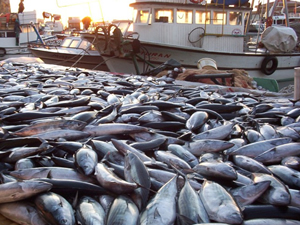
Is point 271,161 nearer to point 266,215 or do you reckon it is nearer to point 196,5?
point 266,215

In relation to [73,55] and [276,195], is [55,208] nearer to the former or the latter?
[276,195]

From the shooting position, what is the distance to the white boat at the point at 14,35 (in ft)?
61.9

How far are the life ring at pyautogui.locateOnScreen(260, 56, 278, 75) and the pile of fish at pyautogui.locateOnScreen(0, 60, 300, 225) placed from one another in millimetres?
8300

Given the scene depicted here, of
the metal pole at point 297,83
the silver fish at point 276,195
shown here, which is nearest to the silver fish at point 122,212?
the silver fish at point 276,195

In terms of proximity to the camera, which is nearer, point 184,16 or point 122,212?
point 122,212

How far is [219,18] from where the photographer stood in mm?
11609

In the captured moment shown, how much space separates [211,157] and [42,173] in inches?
51.4

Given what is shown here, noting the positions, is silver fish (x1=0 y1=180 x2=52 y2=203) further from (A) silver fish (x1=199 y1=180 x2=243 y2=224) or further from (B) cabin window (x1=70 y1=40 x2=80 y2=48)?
(B) cabin window (x1=70 y1=40 x2=80 y2=48)

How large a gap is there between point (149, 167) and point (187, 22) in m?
9.98

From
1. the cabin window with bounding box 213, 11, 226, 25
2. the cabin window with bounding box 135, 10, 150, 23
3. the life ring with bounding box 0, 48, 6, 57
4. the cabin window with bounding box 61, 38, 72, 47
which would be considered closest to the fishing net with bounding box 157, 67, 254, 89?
the cabin window with bounding box 213, 11, 226, 25

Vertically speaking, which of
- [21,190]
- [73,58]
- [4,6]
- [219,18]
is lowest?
[21,190]

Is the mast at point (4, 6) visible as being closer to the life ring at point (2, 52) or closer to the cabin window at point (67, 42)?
the life ring at point (2, 52)

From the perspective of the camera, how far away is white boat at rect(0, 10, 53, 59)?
18875 mm

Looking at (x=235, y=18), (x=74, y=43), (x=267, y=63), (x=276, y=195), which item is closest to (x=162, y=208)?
(x=276, y=195)
